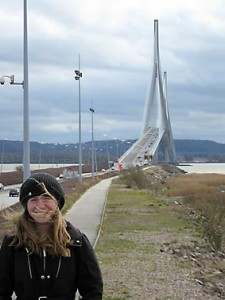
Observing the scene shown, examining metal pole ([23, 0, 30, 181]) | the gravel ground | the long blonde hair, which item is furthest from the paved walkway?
the long blonde hair

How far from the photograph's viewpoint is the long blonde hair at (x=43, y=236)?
132 inches

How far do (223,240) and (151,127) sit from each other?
93254mm

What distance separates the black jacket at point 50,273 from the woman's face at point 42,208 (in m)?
0.16

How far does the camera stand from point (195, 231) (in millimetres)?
20281

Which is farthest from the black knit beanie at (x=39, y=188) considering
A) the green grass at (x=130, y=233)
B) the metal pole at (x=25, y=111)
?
the metal pole at (x=25, y=111)

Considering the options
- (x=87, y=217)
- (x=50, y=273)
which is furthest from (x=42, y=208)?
(x=87, y=217)

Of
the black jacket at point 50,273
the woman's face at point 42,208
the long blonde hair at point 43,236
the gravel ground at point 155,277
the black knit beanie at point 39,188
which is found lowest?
the gravel ground at point 155,277

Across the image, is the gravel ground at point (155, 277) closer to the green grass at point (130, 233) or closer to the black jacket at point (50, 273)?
the green grass at point (130, 233)

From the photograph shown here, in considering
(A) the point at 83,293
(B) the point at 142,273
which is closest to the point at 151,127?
(B) the point at 142,273

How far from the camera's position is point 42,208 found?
11.2ft

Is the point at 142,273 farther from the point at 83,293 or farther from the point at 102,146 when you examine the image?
the point at 102,146

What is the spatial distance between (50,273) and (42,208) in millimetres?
335

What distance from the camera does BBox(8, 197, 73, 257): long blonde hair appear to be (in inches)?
132

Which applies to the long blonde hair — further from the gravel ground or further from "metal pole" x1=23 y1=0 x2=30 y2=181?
"metal pole" x1=23 y1=0 x2=30 y2=181
